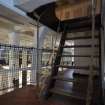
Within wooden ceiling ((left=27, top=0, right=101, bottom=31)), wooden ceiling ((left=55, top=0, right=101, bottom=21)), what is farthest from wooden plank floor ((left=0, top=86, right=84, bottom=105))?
wooden ceiling ((left=55, top=0, right=101, bottom=21))

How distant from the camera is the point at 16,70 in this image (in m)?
4.24

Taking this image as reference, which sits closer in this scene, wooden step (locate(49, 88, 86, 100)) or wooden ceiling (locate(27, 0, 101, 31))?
wooden step (locate(49, 88, 86, 100))

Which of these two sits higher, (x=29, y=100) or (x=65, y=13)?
(x=65, y=13)

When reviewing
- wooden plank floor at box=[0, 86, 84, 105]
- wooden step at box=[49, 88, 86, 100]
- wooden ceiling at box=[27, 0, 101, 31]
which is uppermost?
wooden ceiling at box=[27, 0, 101, 31]

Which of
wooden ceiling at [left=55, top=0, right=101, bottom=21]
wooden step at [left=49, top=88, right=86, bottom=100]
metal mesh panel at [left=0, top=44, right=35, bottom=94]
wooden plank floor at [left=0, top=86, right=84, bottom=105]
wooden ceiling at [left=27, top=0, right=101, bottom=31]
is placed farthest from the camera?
metal mesh panel at [left=0, top=44, right=35, bottom=94]

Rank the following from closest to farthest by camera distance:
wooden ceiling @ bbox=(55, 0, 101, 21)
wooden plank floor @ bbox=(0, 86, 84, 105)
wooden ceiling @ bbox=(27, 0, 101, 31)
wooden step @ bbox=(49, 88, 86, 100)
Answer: wooden step @ bbox=(49, 88, 86, 100), wooden plank floor @ bbox=(0, 86, 84, 105), wooden ceiling @ bbox=(27, 0, 101, 31), wooden ceiling @ bbox=(55, 0, 101, 21)

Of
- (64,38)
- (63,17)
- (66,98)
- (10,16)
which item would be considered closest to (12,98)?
(66,98)

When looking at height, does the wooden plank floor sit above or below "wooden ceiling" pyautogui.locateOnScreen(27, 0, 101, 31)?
below

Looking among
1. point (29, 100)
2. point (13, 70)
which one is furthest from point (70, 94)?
point (13, 70)

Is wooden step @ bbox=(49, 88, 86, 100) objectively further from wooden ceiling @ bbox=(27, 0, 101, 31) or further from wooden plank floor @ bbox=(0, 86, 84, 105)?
wooden ceiling @ bbox=(27, 0, 101, 31)

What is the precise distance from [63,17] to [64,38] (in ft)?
2.21

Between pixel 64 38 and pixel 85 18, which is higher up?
pixel 85 18

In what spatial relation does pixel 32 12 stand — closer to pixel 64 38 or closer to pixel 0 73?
pixel 64 38

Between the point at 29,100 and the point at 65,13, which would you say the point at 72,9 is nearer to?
the point at 65,13
